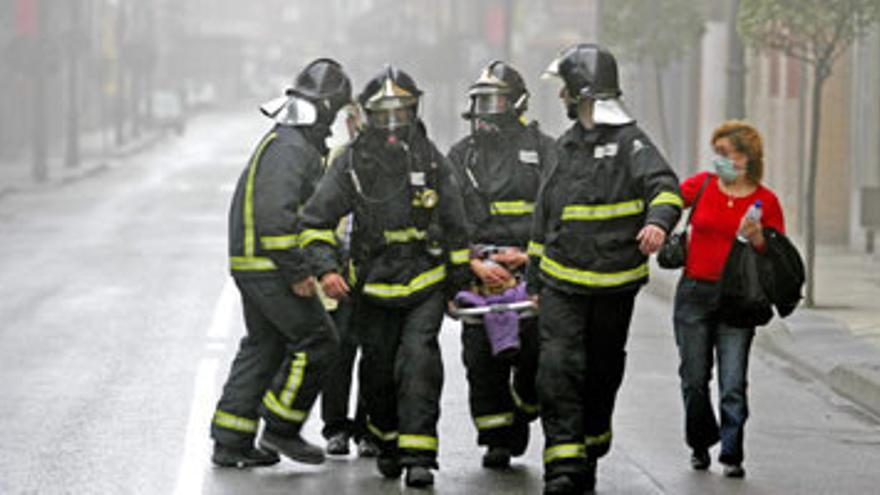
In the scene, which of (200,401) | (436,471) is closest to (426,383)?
(436,471)

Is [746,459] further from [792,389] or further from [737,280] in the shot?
[792,389]

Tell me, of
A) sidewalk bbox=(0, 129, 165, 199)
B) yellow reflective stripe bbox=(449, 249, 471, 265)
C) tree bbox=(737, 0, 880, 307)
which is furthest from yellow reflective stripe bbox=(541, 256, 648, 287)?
sidewalk bbox=(0, 129, 165, 199)

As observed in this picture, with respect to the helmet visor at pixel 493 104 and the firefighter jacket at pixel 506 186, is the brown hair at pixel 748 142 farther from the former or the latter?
the helmet visor at pixel 493 104

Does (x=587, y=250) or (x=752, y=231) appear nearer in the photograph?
(x=587, y=250)

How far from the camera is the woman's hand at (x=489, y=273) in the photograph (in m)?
9.92

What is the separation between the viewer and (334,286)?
9.57 metres

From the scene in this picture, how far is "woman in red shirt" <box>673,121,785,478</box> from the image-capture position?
10102 millimetres

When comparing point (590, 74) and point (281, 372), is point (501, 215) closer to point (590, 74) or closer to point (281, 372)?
point (590, 74)

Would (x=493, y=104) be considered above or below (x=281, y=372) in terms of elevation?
above

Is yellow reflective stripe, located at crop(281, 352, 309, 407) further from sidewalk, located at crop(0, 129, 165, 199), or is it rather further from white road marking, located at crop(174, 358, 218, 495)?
sidewalk, located at crop(0, 129, 165, 199)

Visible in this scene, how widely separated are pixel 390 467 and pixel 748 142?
85.4 inches

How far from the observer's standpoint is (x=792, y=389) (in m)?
13.8

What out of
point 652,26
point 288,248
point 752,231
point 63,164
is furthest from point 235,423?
point 63,164

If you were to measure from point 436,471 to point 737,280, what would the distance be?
1605 mm
